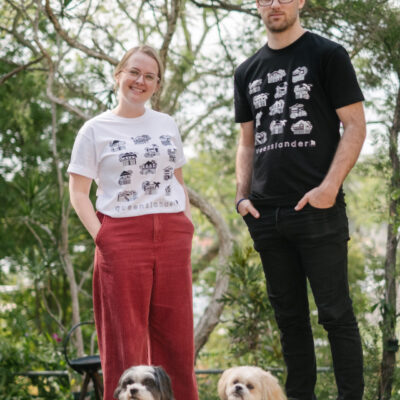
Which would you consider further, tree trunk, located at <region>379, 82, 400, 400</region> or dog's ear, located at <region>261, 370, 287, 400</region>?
tree trunk, located at <region>379, 82, 400, 400</region>

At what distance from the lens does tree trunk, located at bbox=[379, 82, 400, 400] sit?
Answer: 3.11m

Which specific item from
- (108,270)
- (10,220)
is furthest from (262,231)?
(10,220)

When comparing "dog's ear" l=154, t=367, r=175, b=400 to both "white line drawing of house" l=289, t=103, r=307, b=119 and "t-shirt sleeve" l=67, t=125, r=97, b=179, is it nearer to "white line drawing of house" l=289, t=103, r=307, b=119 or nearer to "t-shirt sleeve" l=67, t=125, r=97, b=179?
"t-shirt sleeve" l=67, t=125, r=97, b=179

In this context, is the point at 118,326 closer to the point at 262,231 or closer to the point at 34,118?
the point at 262,231

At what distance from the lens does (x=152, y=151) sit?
2.40 m

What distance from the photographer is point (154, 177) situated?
7.84 feet

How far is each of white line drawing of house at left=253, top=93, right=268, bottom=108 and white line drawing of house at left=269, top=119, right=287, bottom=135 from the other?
0.10 m

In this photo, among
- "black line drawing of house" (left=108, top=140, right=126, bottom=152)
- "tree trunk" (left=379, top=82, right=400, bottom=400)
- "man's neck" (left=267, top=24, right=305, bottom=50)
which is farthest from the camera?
"tree trunk" (left=379, top=82, right=400, bottom=400)

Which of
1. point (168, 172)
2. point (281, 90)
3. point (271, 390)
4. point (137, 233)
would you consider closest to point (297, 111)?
point (281, 90)

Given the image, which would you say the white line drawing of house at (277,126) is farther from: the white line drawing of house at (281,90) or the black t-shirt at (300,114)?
the white line drawing of house at (281,90)

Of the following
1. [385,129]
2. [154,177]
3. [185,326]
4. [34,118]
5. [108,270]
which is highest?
[34,118]

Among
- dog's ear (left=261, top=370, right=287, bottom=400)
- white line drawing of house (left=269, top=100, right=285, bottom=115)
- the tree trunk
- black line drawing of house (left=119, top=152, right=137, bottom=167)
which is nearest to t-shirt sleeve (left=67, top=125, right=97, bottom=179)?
black line drawing of house (left=119, top=152, right=137, bottom=167)

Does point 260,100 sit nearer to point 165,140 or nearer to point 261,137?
point 261,137

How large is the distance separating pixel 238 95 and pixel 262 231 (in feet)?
2.15
